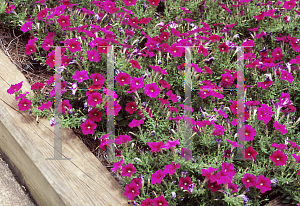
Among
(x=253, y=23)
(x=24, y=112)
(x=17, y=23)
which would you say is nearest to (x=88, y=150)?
(x=24, y=112)

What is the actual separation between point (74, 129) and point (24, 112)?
0.44m

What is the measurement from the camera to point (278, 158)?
210 cm

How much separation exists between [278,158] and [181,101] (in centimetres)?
99

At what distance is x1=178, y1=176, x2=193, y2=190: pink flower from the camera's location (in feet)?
6.60

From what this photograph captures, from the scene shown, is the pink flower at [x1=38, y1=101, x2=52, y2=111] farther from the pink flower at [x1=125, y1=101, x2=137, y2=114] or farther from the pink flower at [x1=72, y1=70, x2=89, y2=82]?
the pink flower at [x1=125, y1=101, x2=137, y2=114]

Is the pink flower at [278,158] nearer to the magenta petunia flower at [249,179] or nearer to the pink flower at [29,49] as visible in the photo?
the magenta petunia flower at [249,179]

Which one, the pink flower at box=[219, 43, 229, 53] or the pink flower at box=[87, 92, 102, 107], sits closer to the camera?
the pink flower at box=[87, 92, 102, 107]

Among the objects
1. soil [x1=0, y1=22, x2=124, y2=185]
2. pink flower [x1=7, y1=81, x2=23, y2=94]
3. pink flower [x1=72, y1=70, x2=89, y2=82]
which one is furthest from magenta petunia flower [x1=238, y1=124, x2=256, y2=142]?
pink flower [x1=7, y1=81, x2=23, y2=94]

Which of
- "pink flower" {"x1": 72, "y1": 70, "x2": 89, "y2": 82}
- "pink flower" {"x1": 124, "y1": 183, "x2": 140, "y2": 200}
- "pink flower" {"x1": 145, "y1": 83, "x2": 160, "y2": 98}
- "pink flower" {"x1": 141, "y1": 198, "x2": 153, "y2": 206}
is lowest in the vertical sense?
"pink flower" {"x1": 141, "y1": 198, "x2": 153, "y2": 206}

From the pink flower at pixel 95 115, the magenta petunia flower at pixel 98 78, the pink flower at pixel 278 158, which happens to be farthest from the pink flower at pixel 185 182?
the magenta petunia flower at pixel 98 78

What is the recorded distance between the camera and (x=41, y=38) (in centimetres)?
305

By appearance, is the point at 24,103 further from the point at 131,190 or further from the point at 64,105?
the point at 131,190

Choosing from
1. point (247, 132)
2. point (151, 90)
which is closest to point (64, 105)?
point (151, 90)

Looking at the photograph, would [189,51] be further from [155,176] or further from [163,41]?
[155,176]
